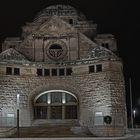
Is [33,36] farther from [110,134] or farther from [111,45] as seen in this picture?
[110,134]

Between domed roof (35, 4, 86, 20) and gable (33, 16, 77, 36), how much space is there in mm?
4578

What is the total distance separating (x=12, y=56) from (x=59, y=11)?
11592 millimetres

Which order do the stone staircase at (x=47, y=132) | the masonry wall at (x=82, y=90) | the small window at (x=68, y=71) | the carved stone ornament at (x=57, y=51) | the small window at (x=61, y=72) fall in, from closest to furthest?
the stone staircase at (x=47, y=132) → the masonry wall at (x=82, y=90) → the small window at (x=68, y=71) → the small window at (x=61, y=72) → the carved stone ornament at (x=57, y=51)

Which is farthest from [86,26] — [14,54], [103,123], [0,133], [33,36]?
[0,133]

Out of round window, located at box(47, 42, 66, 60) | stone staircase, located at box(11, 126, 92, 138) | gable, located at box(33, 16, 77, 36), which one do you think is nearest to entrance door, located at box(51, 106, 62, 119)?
stone staircase, located at box(11, 126, 92, 138)

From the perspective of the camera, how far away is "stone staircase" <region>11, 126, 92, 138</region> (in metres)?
40.9

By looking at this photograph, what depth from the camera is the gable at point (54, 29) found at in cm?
5184

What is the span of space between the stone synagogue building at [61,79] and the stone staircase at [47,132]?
2.63m

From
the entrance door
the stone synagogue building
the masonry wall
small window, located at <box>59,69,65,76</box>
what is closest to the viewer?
the masonry wall

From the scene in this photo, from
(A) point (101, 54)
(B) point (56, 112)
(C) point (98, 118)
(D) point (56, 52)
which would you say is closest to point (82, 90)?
(C) point (98, 118)

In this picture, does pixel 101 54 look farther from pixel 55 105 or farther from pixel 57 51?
pixel 55 105

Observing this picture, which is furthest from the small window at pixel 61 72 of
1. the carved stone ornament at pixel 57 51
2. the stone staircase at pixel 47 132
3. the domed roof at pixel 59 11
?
the domed roof at pixel 59 11

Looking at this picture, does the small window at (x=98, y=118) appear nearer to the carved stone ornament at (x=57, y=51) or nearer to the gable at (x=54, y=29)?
the carved stone ornament at (x=57, y=51)

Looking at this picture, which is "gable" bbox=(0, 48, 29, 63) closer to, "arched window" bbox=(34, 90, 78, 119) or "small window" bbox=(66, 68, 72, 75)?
"arched window" bbox=(34, 90, 78, 119)
